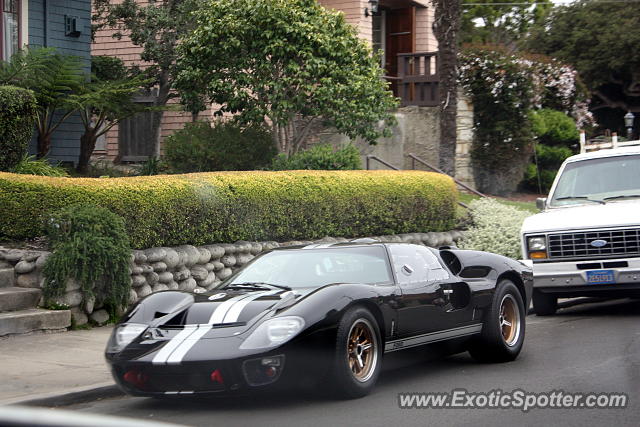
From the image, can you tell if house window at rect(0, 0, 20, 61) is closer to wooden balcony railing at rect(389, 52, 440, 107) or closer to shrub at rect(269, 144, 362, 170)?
shrub at rect(269, 144, 362, 170)

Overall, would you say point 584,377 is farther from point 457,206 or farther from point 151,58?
point 151,58

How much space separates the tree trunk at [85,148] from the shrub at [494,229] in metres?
7.33

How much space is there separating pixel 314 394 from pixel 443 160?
43.8ft

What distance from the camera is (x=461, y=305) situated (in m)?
7.95

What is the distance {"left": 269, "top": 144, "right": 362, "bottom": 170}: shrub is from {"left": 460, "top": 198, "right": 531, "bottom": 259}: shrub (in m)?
2.68

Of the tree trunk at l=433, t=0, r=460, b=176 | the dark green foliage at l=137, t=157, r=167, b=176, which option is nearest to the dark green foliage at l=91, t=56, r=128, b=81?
the dark green foliage at l=137, t=157, r=167, b=176

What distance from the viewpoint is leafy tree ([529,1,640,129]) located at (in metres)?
29.3

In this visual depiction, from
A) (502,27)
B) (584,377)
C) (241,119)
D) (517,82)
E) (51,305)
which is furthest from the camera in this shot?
(502,27)

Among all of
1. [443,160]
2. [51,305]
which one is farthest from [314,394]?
[443,160]

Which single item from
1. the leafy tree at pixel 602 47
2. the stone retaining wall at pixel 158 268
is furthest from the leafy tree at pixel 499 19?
the stone retaining wall at pixel 158 268

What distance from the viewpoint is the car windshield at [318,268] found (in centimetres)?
737

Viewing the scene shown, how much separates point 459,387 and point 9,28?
12477 millimetres

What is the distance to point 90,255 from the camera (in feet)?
33.6

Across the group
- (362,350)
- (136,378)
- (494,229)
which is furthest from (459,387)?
(494,229)
